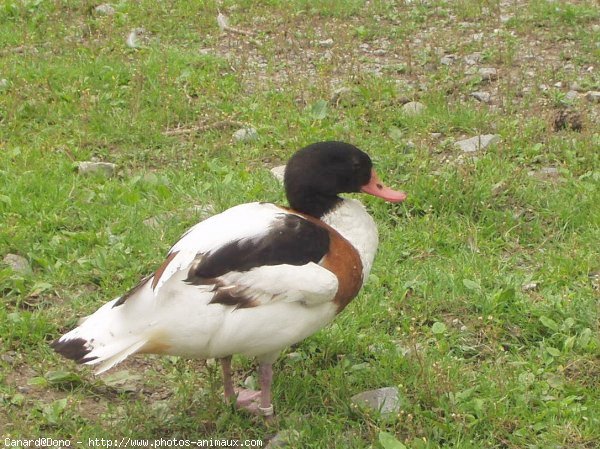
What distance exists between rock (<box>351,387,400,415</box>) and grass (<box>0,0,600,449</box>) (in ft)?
0.13

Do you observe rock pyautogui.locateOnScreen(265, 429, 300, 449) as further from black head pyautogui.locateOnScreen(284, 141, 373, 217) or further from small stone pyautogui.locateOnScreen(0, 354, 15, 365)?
small stone pyautogui.locateOnScreen(0, 354, 15, 365)

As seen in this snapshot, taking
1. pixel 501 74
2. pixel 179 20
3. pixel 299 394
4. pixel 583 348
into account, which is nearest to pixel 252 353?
pixel 299 394

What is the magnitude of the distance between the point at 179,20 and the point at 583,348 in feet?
18.2

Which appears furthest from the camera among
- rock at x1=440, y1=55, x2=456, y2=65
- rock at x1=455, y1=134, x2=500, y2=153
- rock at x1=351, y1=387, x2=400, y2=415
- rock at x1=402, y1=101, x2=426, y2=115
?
rock at x1=440, y1=55, x2=456, y2=65

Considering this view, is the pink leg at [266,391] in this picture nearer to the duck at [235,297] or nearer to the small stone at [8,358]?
the duck at [235,297]

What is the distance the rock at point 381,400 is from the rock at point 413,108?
10.6 feet

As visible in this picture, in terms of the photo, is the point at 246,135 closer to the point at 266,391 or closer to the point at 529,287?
the point at 529,287

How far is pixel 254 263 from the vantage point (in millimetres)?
3928

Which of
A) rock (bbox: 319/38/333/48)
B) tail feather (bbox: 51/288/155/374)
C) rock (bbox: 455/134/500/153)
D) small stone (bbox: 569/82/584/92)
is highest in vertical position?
tail feather (bbox: 51/288/155/374)

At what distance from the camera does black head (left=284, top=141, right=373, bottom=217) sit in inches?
174

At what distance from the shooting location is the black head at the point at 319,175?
4.43m

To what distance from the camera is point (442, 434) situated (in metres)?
4.09

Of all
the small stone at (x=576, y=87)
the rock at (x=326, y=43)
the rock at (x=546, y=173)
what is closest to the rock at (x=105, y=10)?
the rock at (x=326, y=43)

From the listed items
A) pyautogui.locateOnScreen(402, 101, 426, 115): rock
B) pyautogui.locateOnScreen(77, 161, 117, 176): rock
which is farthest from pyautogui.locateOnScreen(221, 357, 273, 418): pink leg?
pyautogui.locateOnScreen(402, 101, 426, 115): rock
